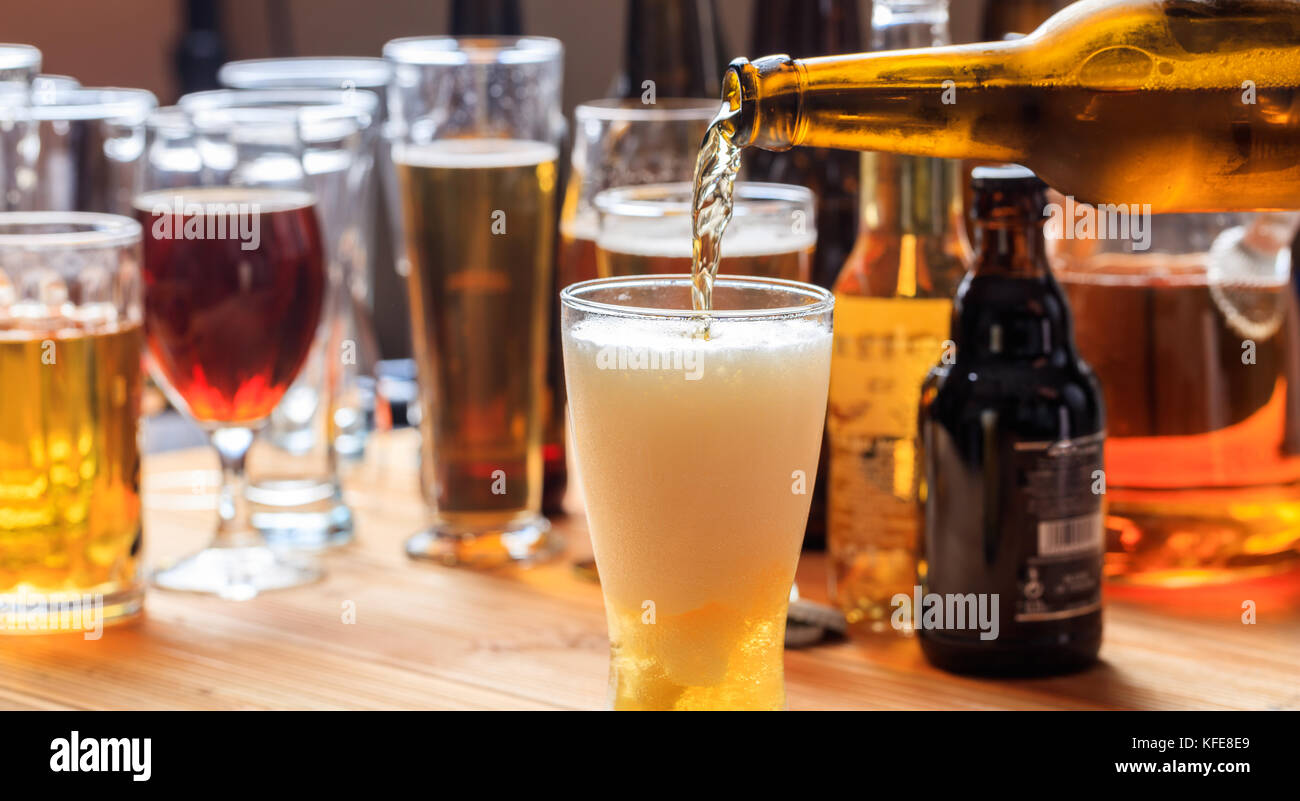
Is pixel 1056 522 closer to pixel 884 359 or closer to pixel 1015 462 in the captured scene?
pixel 1015 462

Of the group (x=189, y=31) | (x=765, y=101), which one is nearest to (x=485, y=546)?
(x=765, y=101)

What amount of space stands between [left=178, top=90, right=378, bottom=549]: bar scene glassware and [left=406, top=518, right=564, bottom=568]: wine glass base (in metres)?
0.07

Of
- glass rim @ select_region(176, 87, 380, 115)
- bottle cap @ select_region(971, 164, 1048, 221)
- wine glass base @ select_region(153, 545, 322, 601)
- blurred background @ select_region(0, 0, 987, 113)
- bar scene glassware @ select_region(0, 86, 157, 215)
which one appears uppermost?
blurred background @ select_region(0, 0, 987, 113)

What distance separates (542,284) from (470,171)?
95mm

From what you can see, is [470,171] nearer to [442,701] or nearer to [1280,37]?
[442,701]

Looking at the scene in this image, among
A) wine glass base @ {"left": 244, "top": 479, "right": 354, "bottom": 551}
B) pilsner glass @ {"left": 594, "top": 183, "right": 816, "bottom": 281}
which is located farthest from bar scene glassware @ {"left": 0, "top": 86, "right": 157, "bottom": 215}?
pilsner glass @ {"left": 594, "top": 183, "right": 816, "bottom": 281}

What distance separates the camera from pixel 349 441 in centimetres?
139

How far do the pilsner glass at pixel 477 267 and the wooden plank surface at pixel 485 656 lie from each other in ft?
0.20

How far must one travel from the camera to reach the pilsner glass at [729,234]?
0.98 m

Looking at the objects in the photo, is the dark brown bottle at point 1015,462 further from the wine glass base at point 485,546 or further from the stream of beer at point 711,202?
the wine glass base at point 485,546

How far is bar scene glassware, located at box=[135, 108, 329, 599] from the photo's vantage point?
106 centimetres

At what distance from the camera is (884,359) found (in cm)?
98

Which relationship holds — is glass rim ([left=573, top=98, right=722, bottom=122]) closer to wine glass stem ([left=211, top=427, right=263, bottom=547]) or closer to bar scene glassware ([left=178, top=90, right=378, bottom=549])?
bar scene glassware ([left=178, top=90, right=378, bottom=549])
